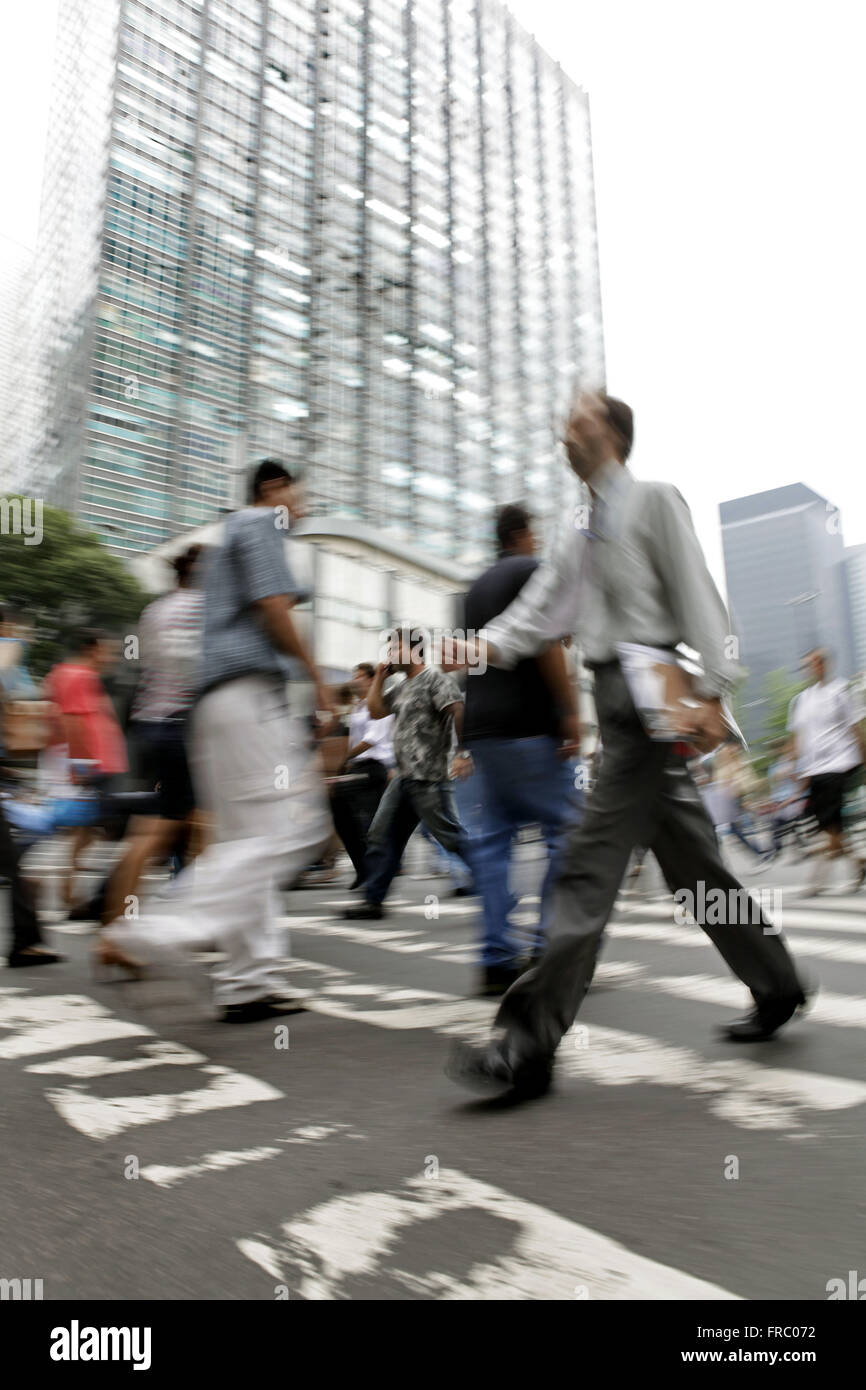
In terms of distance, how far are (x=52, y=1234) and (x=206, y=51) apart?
277 feet

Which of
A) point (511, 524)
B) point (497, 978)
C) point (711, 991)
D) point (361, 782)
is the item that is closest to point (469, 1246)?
point (497, 978)

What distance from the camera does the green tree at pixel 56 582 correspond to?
4059 cm

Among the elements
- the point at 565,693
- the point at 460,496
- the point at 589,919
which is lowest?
the point at 589,919

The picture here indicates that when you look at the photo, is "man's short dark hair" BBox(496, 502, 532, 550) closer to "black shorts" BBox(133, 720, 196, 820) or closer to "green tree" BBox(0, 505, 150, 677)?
"black shorts" BBox(133, 720, 196, 820)

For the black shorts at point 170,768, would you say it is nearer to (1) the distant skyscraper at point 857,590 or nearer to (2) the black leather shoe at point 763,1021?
(2) the black leather shoe at point 763,1021

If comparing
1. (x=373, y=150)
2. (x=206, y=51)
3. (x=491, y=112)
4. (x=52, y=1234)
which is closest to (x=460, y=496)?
(x=373, y=150)

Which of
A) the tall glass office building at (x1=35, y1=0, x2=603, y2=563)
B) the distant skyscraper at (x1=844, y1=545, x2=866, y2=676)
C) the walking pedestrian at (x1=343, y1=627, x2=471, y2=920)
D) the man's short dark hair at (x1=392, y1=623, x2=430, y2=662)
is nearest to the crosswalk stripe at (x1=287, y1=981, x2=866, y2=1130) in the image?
the walking pedestrian at (x1=343, y1=627, x2=471, y2=920)

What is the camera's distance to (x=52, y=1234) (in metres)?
1.83

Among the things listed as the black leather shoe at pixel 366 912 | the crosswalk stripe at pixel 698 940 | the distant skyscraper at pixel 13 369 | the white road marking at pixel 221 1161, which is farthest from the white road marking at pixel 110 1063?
the distant skyscraper at pixel 13 369

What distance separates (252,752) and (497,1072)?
1.47m

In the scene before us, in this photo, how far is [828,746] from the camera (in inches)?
322

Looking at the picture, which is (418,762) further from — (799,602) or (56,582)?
(56,582)

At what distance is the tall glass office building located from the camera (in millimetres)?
62562
